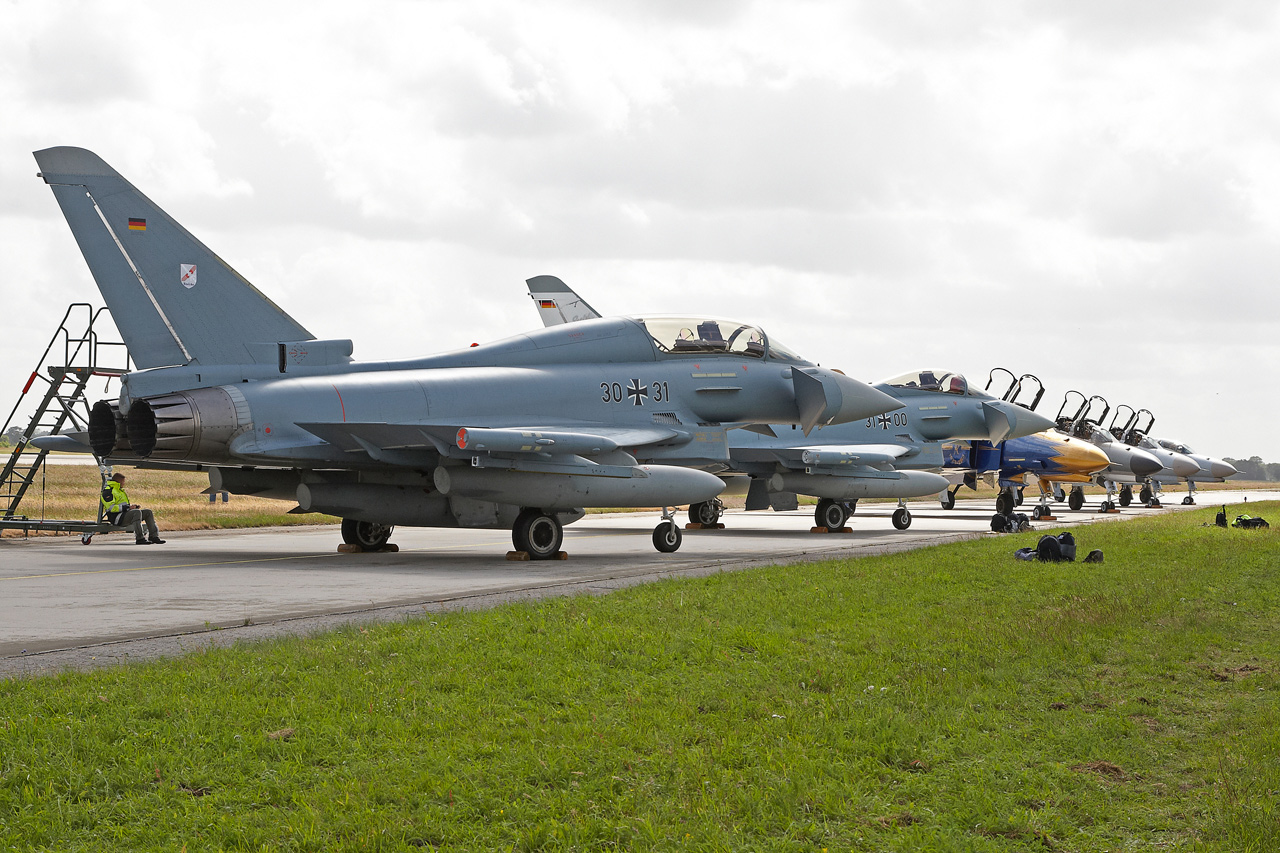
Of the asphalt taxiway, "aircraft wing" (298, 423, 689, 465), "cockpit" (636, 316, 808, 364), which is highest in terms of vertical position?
"cockpit" (636, 316, 808, 364)

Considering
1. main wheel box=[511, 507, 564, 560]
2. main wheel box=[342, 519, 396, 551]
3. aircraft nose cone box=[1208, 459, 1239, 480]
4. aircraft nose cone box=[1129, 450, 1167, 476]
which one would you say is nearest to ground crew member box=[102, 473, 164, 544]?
main wheel box=[342, 519, 396, 551]

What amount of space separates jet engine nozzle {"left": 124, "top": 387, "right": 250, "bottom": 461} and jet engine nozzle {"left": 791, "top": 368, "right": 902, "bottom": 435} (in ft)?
30.0

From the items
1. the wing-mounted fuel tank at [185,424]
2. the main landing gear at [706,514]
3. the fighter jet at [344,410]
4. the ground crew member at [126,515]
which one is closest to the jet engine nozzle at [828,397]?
the fighter jet at [344,410]

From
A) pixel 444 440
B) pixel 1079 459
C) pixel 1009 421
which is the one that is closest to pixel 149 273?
pixel 444 440

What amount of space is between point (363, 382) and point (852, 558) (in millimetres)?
6953

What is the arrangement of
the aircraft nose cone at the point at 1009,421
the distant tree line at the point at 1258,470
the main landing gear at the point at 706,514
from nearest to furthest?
1. the main landing gear at the point at 706,514
2. the aircraft nose cone at the point at 1009,421
3. the distant tree line at the point at 1258,470

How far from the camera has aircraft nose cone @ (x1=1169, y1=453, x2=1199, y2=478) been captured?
43250mm

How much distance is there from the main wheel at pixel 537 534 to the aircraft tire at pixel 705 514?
931cm

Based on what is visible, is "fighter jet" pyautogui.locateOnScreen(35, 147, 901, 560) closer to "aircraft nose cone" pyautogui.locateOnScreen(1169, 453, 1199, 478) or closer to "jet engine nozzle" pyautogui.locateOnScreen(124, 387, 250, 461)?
"jet engine nozzle" pyautogui.locateOnScreen(124, 387, 250, 461)

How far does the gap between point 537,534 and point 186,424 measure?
4.85 meters

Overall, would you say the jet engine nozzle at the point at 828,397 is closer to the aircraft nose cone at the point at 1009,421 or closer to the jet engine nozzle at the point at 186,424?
the aircraft nose cone at the point at 1009,421

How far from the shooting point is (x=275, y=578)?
40.1 feet

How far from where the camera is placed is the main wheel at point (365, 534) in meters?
16.8

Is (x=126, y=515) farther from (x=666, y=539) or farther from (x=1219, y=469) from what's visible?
(x=1219, y=469)
